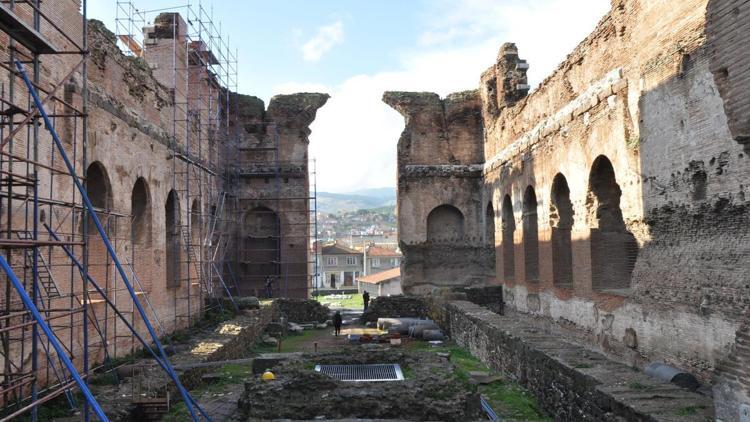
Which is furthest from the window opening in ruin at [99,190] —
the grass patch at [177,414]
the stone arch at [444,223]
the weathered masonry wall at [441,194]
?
the stone arch at [444,223]

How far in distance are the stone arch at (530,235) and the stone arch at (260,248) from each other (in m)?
10.1

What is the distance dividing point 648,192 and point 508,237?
990 centimetres

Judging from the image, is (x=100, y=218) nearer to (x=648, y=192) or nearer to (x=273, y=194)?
(x=648, y=192)

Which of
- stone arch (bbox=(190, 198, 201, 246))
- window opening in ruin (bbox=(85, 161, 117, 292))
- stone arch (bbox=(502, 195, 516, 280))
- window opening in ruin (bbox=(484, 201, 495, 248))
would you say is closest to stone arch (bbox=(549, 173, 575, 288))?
stone arch (bbox=(502, 195, 516, 280))

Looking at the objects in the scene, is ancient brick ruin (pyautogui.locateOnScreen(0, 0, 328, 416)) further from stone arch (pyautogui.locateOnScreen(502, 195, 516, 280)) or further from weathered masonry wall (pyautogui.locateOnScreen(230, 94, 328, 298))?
stone arch (pyautogui.locateOnScreen(502, 195, 516, 280))

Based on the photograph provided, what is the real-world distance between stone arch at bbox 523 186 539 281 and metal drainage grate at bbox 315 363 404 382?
9.63m

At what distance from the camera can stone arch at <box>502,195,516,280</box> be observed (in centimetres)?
2031

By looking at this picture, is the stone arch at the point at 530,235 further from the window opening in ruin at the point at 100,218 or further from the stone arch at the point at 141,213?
the window opening in ruin at the point at 100,218

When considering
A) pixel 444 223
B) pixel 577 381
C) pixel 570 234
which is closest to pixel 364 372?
pixel 577 381

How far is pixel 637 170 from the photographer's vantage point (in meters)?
11.2

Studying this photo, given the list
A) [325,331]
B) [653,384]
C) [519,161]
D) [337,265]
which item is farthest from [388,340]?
[337,265]

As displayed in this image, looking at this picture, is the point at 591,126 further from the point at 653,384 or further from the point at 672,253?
the point at 653,384

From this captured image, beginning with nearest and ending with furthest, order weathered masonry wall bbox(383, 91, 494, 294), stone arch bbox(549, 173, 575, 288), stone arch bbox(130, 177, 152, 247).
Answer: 1. stone arch bbox(130, 177, 152, 247)
2. stone arch bbox(549, 173, 575, 288)
3. weathered masonry wall bbox(383, 91, 494, 294)

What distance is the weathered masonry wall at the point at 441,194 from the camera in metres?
23.9
